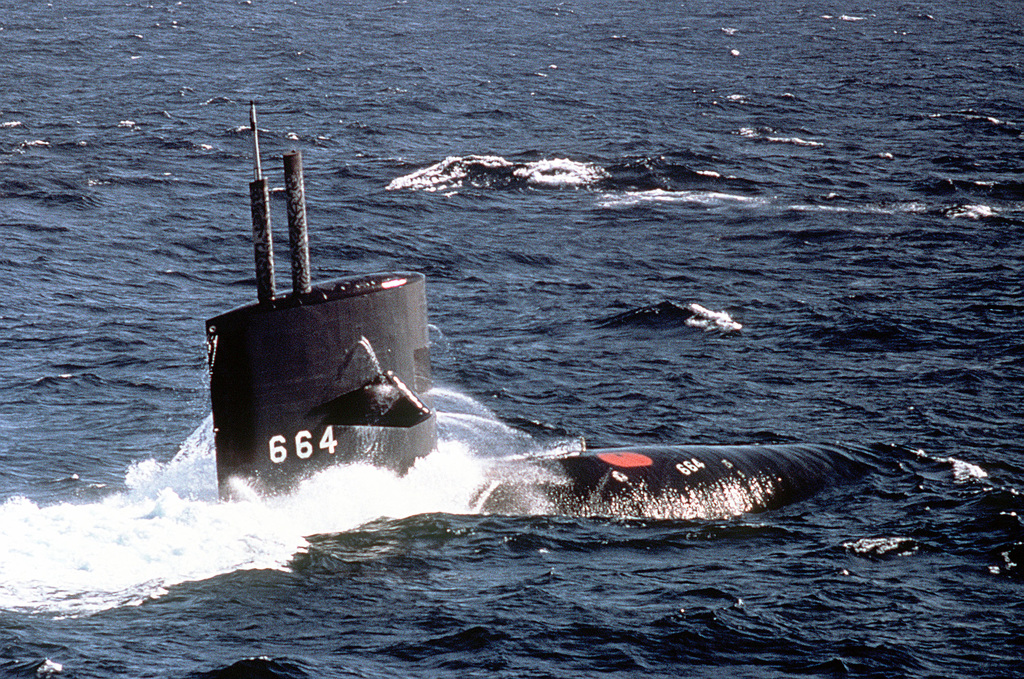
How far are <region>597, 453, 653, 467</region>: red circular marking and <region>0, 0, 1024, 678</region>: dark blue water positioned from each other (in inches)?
70.6

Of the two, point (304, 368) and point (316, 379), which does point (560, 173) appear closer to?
point (316, 379)

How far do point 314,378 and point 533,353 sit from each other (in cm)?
1316

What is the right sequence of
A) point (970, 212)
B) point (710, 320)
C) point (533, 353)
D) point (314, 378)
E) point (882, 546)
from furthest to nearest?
1. point (970, 212)
2. point (710, 320)
3. point (533, 353)
4. point (882, 546)
5. point (314, 378)

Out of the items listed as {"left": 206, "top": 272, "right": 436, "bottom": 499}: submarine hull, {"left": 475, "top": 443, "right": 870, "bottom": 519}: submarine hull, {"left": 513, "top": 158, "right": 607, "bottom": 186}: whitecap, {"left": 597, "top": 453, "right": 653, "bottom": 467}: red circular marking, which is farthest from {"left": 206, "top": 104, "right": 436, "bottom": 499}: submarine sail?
{"left": 513, "top": 158, "right": 607, "bottom": 186}: whitecap

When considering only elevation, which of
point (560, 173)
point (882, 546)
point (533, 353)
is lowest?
point (882, 546)

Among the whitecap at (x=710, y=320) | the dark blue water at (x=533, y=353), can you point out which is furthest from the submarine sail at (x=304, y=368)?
the whitecap at (x=710, y=320)

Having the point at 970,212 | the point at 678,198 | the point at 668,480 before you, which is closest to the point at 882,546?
the point at 668,480

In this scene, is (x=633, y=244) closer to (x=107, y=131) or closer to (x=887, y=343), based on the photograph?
(x=887, y=343)

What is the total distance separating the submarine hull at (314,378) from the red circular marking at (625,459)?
181 inches

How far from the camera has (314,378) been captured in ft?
56.2

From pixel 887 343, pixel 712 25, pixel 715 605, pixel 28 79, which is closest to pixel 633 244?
pixel 887 343

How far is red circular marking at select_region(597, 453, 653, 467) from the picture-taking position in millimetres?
21516

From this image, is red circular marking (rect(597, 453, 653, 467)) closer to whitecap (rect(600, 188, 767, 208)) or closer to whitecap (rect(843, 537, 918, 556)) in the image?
whitecap (rect(843, 537, 918, 556))

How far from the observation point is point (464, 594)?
16.5 m
